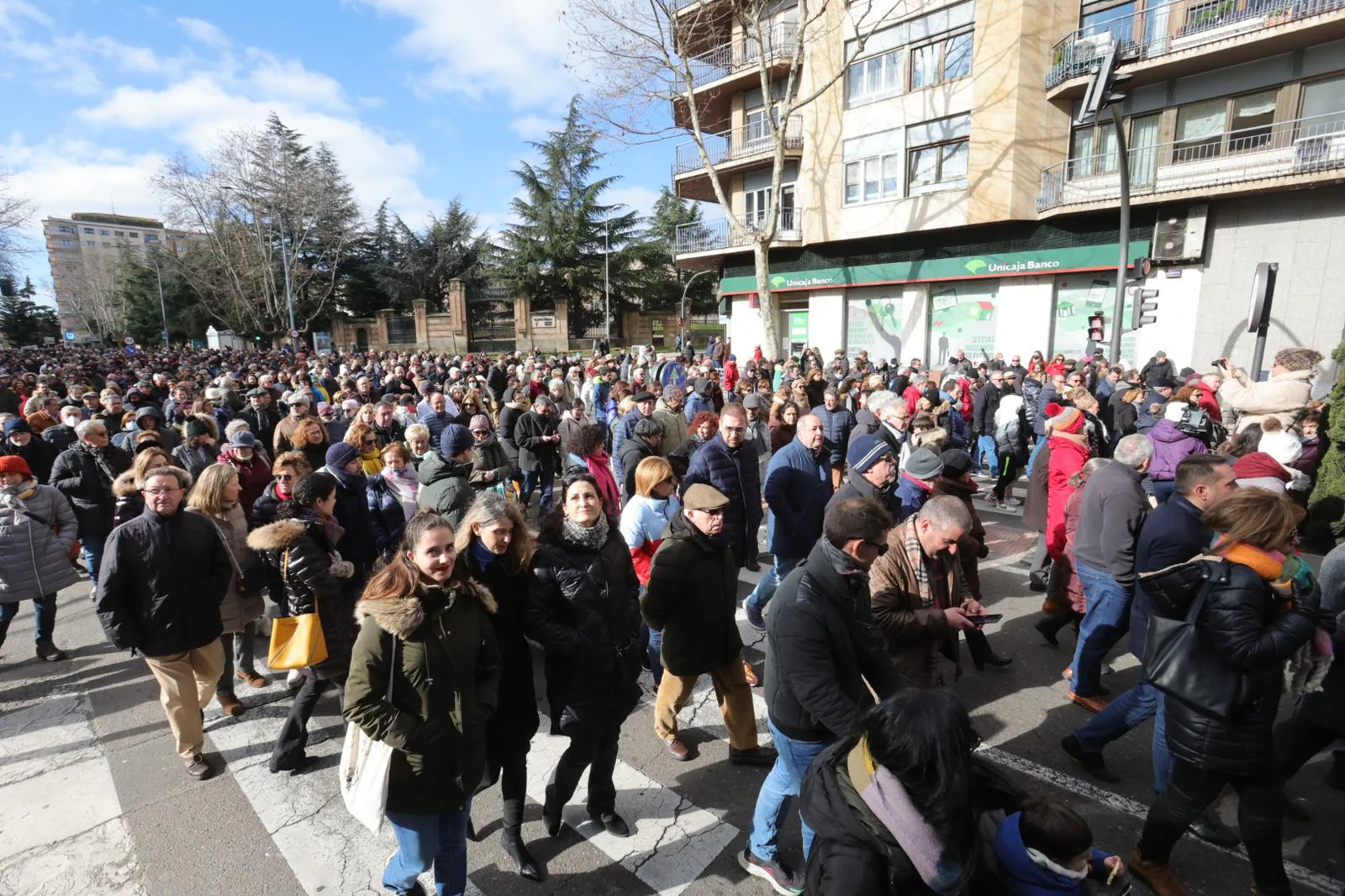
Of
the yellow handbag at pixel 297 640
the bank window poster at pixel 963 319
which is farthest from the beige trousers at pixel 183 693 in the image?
the bank window poster at pixel 963 319

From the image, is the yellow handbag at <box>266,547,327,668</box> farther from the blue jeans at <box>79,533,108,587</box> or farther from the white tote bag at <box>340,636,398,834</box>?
the blue jeans at <box>79,533,108,587</box>

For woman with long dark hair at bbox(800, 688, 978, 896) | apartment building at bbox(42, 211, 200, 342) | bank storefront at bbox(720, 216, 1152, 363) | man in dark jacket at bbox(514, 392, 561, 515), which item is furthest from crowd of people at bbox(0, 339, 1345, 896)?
apartment building at bbox(42, 211, 200, 342)

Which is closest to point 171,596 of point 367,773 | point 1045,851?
point 367,773

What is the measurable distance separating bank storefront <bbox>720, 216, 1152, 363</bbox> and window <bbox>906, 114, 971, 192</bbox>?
196cm

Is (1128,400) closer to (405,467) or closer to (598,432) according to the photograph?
(598,432)

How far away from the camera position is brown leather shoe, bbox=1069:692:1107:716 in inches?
168

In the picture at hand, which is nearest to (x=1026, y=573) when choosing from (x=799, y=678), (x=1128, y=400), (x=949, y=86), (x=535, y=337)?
(x=1128, y=400)

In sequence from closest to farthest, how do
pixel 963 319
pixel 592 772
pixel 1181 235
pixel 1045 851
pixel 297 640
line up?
pixel 1045 851, pixel 592 772, pixel 297 640, pixel 1181 235, pixel 963 319

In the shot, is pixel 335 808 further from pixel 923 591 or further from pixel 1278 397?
pixel 1278 397

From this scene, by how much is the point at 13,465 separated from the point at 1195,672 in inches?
296

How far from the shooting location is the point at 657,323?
4588 centimetres

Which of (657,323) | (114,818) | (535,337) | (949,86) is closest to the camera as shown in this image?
(114,818)

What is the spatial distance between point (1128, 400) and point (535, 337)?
34.4 m

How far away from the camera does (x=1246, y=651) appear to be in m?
2.53
